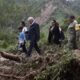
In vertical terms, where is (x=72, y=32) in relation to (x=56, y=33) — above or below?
below

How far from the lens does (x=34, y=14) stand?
1378 inches

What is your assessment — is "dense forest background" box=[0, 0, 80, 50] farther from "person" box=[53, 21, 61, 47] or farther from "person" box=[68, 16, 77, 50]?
"person" box=[68, 16, 77, 50]

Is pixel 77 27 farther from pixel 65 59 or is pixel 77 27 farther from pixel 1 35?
pixel 1 35

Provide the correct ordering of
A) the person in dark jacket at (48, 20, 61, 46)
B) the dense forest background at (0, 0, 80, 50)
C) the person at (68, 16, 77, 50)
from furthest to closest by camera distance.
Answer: the dense forest background at (0, 0, 80, 50) < the person in dark jacket at (48, 20, 61, 46) < the person at (68, 16, 77, 50)

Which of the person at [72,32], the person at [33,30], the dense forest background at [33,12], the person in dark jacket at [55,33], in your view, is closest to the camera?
the person at [72,32]

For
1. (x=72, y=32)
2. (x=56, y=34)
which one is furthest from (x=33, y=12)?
(x=72, y=32)

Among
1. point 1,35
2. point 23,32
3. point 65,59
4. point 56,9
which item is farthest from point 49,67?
point 56,9

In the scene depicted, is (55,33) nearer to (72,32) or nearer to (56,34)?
(56,34)

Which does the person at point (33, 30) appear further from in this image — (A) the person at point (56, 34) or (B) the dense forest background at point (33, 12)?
(B) the dense forest background at point (33, 12)

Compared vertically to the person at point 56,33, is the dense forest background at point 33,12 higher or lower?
higher

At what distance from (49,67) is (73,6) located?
33.3 meters

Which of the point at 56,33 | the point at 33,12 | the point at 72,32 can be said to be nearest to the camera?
the point at 72,32

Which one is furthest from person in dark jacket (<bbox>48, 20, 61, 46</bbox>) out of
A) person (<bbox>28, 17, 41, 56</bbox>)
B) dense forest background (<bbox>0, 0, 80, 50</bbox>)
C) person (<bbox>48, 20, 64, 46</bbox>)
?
dense forest background (<bbox>0, 0, 80, 50</bbox>)

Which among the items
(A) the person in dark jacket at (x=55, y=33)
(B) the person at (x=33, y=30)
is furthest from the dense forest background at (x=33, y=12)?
(B) the person at (x=33, y=30)
